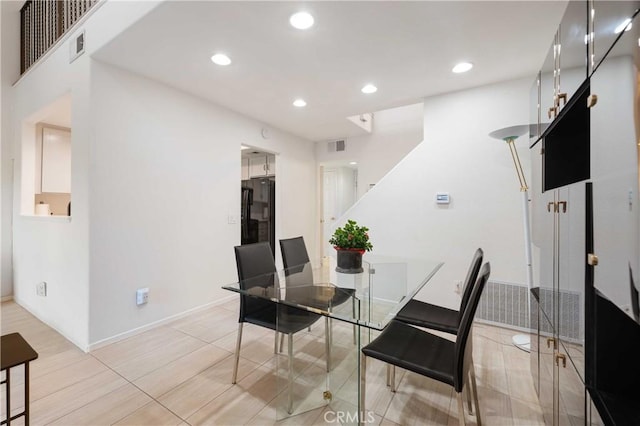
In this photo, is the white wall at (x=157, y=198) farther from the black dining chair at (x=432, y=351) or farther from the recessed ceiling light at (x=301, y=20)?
the black dining chair at (x=432, y=351)

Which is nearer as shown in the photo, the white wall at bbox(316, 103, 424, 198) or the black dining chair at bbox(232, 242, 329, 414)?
the black dining chair at bbox(232, 242, 329, 414)

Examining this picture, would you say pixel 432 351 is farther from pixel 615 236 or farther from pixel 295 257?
pixel 295 257

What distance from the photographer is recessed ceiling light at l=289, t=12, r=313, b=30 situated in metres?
1.79

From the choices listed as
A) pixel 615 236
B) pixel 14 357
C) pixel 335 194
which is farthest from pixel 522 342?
pixel 335 194

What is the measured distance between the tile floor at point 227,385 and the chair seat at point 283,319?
0.36 metres

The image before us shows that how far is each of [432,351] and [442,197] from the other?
2.00m

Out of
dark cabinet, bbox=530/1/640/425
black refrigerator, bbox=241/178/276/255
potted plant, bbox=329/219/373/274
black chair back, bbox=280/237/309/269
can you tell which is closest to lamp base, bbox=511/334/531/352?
dark cabinet, bbox=530/1/640/425

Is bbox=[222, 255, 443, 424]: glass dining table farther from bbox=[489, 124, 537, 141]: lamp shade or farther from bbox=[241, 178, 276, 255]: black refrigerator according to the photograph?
bbox=[241, 178, 276, 255]: black refrigerator

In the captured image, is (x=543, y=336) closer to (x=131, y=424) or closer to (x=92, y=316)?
(x=131, y=424)

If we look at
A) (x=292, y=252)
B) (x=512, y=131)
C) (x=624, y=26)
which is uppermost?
(x=512, y=131)

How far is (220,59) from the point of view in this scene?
2.31 m

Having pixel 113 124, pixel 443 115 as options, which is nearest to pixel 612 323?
pixel 443 115

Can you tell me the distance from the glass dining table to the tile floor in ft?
0.04

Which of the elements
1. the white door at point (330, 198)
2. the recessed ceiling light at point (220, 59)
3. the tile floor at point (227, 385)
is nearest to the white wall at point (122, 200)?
the tile floor at point (227, 385)
